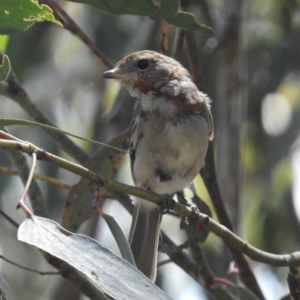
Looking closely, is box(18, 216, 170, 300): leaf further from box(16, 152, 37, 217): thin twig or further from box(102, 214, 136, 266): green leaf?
box(102, 214, 136, 266): green leaf

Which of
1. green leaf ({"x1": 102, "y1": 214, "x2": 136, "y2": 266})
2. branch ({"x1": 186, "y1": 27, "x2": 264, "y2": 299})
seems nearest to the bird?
branch ({"x1": 186, "y1": 27, "x2": 264, "y2": 299})

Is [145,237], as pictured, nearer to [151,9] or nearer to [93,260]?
[151,9]

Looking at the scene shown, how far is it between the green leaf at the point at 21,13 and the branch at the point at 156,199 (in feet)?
1.96

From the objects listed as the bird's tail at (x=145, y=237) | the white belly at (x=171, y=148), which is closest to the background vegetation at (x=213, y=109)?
the bird's tail at (x=145, y=237)

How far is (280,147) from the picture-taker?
16.4 feet

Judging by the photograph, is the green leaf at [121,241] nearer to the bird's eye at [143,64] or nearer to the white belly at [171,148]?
the white belly at [171,148]

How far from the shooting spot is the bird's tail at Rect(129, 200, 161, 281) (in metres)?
3.55

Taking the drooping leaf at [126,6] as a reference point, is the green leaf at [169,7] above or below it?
above

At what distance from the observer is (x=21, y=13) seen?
240cm

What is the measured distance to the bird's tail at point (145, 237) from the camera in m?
3.55

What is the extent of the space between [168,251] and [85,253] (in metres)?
1.65

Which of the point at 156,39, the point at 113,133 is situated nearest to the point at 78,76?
the point at 156,39

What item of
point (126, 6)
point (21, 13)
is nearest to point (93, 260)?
point (21, 13)

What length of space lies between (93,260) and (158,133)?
1640mm
